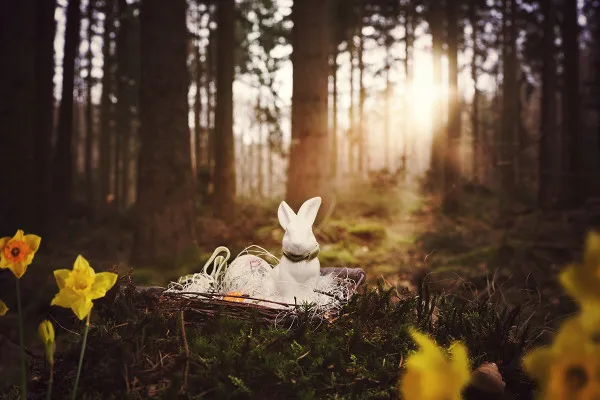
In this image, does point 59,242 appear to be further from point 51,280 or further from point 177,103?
point 177,103

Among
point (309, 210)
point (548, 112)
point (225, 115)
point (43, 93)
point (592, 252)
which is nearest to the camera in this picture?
point (592, 252)

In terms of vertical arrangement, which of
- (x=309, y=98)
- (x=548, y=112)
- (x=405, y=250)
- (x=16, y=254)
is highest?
(x=548, y=112)

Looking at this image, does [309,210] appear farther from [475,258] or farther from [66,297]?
[475,258]

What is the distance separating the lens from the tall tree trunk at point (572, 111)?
12.3 metres

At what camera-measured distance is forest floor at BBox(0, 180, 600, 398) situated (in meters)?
5.52

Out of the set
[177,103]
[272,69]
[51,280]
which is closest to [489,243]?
[177,103]

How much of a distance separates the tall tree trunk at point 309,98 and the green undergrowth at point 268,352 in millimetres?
4405

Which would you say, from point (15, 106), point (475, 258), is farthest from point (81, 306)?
point (475, 258)

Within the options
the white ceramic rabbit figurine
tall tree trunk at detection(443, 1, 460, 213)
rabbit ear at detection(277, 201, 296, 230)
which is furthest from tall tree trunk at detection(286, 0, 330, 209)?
tall tree trunk at detection(443, 1, 460, 213)

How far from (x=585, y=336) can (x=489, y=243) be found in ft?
33.1

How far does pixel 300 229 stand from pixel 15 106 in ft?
19.8

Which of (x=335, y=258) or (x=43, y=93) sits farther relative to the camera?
(x=43, y=93)

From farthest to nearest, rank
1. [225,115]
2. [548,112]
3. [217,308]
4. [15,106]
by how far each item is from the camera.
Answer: [548,112], [225,115], [15,106], [217,308]

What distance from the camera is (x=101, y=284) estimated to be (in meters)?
1.47
